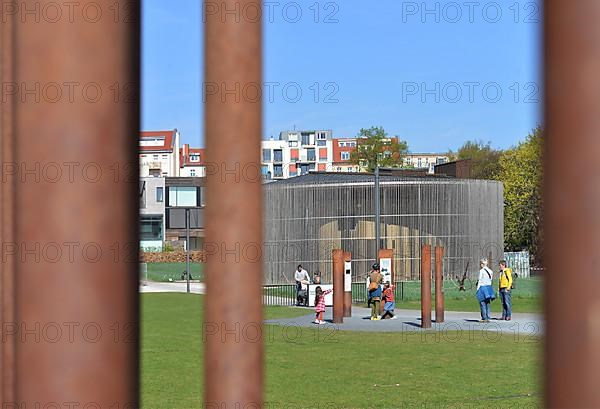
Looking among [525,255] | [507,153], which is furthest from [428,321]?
[507,153]

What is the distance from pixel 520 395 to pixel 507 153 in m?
71.3

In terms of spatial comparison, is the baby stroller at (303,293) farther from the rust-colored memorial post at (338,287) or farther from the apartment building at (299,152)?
the apartment building at (299,152)

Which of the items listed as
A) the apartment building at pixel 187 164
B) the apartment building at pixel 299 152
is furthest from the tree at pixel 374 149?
the apartment building at pixel 299 152

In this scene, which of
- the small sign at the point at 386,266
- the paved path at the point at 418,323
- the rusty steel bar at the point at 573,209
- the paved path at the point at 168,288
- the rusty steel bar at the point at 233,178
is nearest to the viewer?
the rusty steel bar at the point at 573,209

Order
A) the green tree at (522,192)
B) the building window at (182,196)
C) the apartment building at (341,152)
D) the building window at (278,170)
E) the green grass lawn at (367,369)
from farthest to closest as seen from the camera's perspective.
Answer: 1. the apartment building at (341,152)
2. the building window at (278,170)
3. the building window at (182,196)
4. the green tree at (522,192)
5. the green grass lawn at (367,369)

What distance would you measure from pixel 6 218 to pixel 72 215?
87 centimetres

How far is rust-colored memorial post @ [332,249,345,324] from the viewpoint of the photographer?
29.1 meters

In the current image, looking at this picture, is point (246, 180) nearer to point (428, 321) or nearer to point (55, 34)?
point (55, 34)

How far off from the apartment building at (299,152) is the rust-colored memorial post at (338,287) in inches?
4378

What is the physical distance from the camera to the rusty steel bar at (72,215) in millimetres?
2328

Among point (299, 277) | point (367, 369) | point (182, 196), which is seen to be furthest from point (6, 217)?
point (182, 196)

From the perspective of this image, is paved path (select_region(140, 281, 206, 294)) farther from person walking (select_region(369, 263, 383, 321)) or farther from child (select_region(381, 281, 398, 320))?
person walking (select_region(369, 263, 383, 321))

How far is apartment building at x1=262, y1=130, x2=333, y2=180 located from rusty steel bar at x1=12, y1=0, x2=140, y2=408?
5441 inches

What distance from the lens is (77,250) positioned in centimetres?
233
